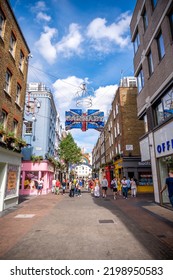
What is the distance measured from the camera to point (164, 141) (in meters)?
10.6

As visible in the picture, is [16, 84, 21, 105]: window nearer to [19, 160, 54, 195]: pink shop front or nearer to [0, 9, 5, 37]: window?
[0, 9, 5, 37]: window

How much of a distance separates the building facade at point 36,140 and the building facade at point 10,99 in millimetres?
7730

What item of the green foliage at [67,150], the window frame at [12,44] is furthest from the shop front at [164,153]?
the green foliage at [67,150]

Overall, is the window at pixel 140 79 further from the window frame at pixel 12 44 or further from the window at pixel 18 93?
the window frame at pixel 12 44

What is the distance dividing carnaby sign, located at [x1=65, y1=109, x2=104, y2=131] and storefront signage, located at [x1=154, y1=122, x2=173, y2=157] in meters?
4.67

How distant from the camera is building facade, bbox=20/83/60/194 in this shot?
21453 mm

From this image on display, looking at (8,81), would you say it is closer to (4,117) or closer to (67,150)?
(4,117)

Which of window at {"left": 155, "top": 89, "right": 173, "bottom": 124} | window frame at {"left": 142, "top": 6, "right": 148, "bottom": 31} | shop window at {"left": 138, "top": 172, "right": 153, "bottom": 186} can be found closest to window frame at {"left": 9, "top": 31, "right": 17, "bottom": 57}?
window frame at {"left": 142, "top": 6, "right": 148, "bottom": 31}

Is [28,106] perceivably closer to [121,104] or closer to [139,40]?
[121,104]

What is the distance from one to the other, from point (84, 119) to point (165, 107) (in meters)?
6.29

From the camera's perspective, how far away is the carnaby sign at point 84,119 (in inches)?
569

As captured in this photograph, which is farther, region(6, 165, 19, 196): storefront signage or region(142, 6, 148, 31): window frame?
region(142, 6, 148, 31): window frame

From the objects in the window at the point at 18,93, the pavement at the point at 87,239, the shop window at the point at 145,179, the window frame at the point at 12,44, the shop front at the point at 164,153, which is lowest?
the pavement at the point at 87,239
